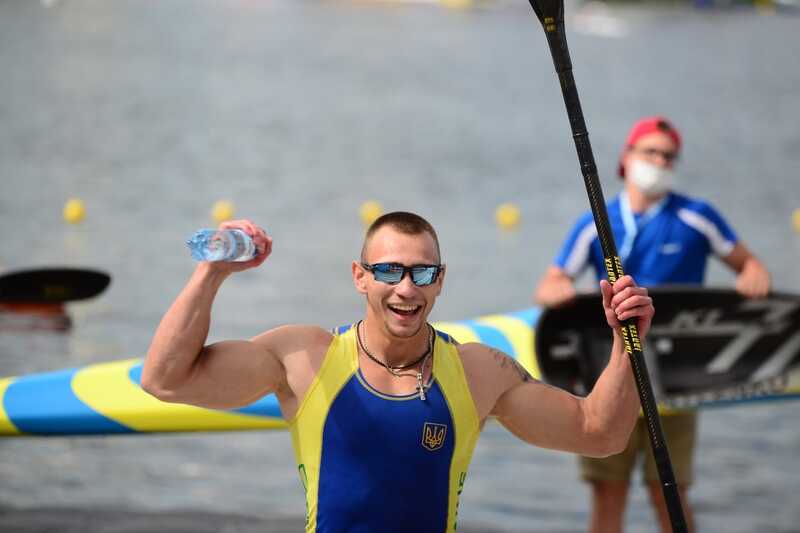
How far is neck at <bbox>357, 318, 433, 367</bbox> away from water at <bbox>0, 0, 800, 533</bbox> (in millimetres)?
3718

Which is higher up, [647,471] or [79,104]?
[79,104]

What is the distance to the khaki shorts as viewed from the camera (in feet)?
20.1

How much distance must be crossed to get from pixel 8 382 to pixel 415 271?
3643mm

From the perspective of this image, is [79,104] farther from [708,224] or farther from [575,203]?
[708,224]

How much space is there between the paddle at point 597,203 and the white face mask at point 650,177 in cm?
235

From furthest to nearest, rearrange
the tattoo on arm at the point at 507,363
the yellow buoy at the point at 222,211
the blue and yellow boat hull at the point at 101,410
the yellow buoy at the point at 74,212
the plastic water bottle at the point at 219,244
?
the yellow buoy at the point at 222,211, the yellow buoy at the point at 74,212, the blue and yellow boat hull at the point at 101,410, the tattoo on arm at the point at 507,363, the plastic water bottle at the point at 219,244

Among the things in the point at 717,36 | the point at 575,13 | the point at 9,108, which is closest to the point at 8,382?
the point at 9,108

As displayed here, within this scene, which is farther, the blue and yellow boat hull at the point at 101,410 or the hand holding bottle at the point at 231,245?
the blue and yellow boat hull at the point at 101,410

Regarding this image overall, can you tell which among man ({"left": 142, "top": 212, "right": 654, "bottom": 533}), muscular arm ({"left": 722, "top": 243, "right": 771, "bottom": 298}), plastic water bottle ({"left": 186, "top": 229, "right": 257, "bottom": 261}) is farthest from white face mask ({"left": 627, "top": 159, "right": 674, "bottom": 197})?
plastic water bottle ({"left": 186, "top": 229, "right": 257, "bottom": 261})

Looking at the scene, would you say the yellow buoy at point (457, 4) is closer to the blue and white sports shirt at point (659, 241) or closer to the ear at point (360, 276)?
the blue and white sports shirt at point (659, 241)

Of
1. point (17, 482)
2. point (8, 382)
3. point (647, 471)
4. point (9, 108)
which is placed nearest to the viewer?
point (647, 471)

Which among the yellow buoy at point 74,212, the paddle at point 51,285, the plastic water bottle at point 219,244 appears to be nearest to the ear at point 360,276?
the plastic water bottle at point 219,244

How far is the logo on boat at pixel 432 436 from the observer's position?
3.74 meters

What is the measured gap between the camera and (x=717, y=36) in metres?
57.8
